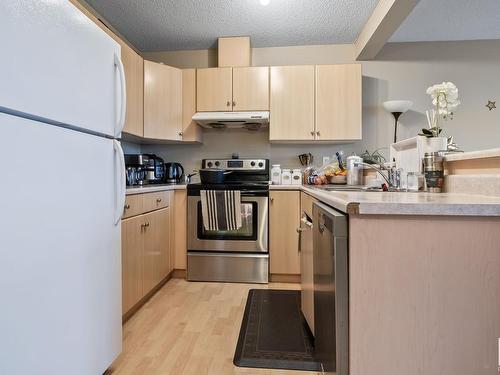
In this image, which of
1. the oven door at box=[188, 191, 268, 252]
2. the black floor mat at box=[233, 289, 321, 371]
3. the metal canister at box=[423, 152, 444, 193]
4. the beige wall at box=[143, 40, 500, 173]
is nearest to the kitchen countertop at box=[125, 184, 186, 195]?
the oven door at box=[188, 191, 268, 252]

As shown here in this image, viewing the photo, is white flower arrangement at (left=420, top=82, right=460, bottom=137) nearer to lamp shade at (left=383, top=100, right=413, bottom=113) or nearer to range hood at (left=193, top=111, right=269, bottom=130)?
lamp shade at (left=383, top=100, right=413, bottom=113)

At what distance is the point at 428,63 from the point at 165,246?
3.23m

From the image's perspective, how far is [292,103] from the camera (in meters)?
3.02

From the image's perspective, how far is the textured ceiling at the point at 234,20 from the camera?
2.55 m

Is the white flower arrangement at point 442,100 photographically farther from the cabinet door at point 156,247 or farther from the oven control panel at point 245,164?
the cabinet door at point 156,247

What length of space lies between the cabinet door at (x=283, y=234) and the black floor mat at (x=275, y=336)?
1.12ft

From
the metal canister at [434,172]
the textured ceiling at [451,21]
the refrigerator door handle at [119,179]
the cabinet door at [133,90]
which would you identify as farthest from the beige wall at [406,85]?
the refrigerator door handle at [119,179]

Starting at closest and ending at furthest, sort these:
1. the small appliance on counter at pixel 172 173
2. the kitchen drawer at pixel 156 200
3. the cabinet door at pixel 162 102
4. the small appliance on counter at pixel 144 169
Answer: the kitchen drawer at pixel 156 200
the small appliance on counter at pixel 144 169
the cabinet door at pixel 162 102
the small appliance on counter at pixel 172 173

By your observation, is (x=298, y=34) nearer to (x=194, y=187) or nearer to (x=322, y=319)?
(x=194, y=187)

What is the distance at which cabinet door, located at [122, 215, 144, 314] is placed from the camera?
1.94 metres

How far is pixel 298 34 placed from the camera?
3068 millimetres

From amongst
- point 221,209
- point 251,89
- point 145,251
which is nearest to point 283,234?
point 221,209

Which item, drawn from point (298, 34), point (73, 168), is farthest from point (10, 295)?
point (298, 34)

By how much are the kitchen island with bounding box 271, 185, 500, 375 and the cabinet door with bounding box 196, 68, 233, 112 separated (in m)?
2.45
